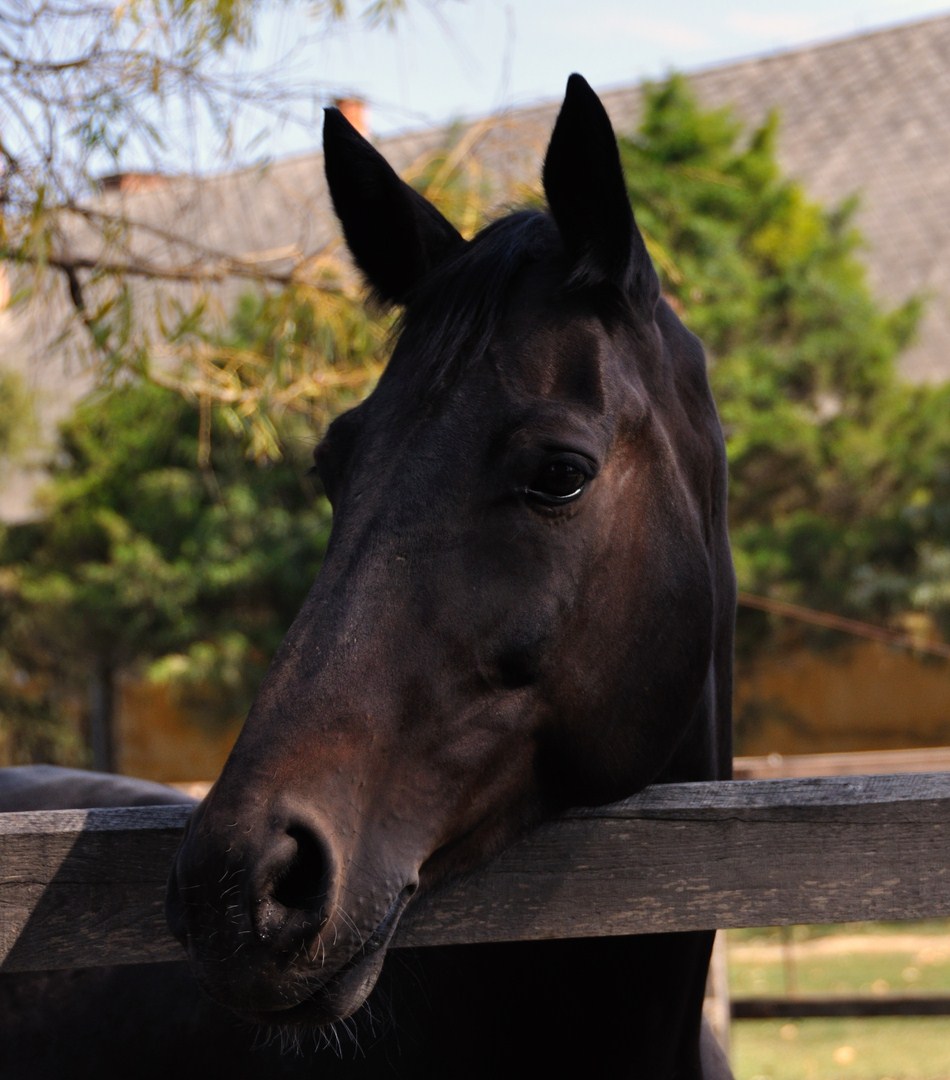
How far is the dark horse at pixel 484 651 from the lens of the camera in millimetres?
1528

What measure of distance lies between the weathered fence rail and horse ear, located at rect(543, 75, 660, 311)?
0.80 metres

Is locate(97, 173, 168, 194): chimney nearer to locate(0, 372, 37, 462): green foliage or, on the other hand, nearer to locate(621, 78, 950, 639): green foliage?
locate(621, 78, 950, 639): green foliage

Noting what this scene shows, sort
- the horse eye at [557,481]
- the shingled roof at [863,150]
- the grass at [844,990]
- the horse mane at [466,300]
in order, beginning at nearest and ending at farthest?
the horse eye at [557,481]
the horse mane at [466,300]
the grass at [844,990]
the shingled roof at [863,150]

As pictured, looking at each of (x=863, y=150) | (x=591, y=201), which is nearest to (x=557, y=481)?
(x=591, y=201)

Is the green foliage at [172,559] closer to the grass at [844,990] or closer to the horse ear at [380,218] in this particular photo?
the grass at [844,990]

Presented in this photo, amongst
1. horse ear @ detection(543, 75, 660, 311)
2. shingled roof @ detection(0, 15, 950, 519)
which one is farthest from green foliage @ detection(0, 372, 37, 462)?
horse ear @ detection(543, 75, 660, 311)

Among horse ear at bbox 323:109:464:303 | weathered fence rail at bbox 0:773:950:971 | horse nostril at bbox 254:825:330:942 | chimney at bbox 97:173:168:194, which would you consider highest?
chimney at bbox 97:173:168:194

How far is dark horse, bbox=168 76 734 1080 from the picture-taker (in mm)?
1528

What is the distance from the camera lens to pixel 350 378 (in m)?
5.32

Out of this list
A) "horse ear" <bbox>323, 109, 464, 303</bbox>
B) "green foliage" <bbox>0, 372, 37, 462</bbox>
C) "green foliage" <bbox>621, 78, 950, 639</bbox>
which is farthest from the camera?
"green foliage" <bbox>0, 372, 37, 462</bbox>

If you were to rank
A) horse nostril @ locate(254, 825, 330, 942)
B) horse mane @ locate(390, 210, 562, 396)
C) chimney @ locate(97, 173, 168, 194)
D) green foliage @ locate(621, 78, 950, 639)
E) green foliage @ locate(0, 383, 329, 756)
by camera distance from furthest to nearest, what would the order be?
green foliage @ locate(0, 383, 329, 756) → green foliage @ locate(621, 78, 950, 639) → chimney @ locate(97, 173, 168, 194) → horse mane @ locate(390, 210, 562, 396) → horse nostril @ locate(254, 825, 330, 942)

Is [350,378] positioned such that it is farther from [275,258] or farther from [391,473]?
[391,473]

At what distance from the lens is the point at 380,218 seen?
87.9 inches

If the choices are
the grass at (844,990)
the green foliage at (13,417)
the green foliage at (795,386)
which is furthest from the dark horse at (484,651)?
the green foliage at (13,417)
